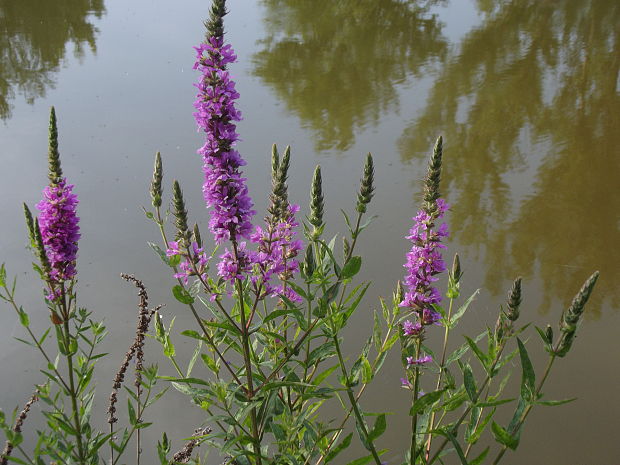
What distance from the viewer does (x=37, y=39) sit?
12.1 meters

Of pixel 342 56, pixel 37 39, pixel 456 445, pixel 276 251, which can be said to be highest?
pixel 276 251

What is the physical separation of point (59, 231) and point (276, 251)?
76 centimetres

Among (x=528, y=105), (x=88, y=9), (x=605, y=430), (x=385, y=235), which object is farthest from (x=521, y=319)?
(x=88, y=9)

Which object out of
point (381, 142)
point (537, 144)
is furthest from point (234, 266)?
point (537, 144)

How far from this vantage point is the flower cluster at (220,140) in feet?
6.44

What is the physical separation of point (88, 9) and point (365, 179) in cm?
1412

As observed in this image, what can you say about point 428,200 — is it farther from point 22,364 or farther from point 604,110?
point 604,110

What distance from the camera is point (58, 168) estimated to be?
2.20m

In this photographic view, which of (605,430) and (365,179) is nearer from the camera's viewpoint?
(365,179)

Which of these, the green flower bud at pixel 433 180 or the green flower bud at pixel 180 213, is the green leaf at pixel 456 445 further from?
the green flower bud at pixel 180 213

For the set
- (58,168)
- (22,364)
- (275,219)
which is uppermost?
(58,168)

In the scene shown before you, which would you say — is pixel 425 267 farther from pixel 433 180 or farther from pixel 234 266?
pixel 234 266

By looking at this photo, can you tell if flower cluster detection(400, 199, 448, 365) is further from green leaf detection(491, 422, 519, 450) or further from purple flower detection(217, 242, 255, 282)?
purple flower detection(217, 242, 255, 282)

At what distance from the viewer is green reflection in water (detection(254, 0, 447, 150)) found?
27.9 ft
